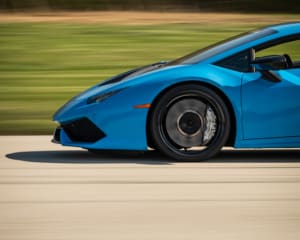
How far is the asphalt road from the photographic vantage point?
5598 mm

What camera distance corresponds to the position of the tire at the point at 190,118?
26.1 ft

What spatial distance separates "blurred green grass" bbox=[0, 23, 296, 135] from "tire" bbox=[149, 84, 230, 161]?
2262 mm

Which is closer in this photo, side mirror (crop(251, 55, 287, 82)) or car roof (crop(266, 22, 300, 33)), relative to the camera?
side mirror (crop(251, 55, 287, 82))

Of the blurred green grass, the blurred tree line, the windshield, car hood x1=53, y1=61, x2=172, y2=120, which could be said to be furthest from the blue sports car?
the blurred tree line

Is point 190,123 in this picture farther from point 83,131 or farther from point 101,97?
point 83,131

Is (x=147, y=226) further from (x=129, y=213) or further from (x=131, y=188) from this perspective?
(x=131, y=188)

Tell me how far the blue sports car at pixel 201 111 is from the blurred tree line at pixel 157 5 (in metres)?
17.0

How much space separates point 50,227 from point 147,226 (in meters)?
0.56

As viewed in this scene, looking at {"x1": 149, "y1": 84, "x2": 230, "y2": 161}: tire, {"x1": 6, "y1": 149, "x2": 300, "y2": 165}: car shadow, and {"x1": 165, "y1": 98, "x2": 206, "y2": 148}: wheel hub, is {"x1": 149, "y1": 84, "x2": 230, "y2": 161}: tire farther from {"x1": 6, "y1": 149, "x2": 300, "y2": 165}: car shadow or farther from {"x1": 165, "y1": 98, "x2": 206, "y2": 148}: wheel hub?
{"x1": 6, "y1": 149, "x2": 300, "y2": 165}: car shadow

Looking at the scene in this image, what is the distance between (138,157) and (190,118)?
0.67m

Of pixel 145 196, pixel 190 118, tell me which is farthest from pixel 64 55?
pixel 145 196

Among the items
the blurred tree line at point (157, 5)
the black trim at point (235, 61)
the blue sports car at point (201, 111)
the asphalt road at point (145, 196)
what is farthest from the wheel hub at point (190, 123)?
the blurred tree line at point (157, 5)

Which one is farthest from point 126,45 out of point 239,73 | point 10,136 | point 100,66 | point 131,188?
point 131,188

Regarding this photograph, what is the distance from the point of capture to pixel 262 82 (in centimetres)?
797
